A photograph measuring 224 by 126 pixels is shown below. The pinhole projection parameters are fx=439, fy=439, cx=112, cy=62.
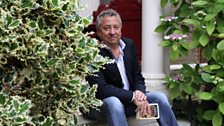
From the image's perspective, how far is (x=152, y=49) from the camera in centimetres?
451

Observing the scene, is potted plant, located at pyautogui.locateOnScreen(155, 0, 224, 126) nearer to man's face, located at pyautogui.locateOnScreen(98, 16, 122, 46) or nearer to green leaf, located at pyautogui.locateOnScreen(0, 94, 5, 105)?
man's face, located at pyautogui.locateOnScreen(98, 16, 122, 46)

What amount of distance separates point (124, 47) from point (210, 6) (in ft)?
2.49

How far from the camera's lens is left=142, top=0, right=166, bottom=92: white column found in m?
4.50

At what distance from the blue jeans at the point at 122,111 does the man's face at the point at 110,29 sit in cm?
50

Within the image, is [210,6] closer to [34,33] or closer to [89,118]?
[89,118]

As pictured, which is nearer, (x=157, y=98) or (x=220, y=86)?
(x=220, y=86)

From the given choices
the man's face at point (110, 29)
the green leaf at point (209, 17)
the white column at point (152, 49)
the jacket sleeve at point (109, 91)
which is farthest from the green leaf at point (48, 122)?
the white column at point (152, 49)

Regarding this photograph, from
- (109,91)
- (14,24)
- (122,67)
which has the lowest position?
(109,91)

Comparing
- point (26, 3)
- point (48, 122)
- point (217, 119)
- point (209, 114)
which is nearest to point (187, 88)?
point (209, 114)

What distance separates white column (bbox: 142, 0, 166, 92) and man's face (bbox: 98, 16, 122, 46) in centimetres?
107

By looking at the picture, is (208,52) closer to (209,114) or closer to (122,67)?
(209,114)

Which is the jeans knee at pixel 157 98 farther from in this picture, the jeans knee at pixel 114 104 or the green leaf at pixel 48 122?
the green leaf at pixel 48 122

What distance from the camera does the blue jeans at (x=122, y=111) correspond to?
10.5 feet

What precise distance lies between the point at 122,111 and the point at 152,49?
1.42m
